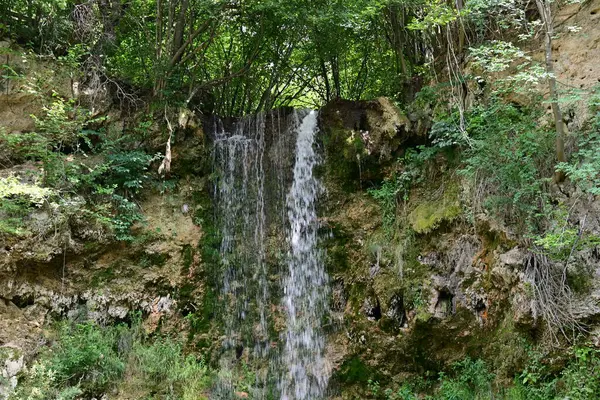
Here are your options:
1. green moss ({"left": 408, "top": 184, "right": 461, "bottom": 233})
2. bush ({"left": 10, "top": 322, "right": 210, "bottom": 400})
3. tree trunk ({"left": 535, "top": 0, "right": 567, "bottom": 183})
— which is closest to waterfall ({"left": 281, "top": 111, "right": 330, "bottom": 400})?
bush ({"left": 10, "top": 322, "right": 210, "bottom": 400})

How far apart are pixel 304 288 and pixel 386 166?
2.70m

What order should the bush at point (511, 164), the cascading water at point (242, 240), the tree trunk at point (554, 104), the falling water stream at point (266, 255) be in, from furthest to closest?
the cascading water at point (242, 240) < the falling water stream at point (266, 255) < the bush at point (511, 164) < the tree trunk at point (554, 104)

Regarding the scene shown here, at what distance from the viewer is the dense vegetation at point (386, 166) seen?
5.54 m

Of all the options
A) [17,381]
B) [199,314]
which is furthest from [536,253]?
[17,381]

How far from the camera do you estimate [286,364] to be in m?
7.46

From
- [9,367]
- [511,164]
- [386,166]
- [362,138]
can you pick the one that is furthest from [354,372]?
[9,367]

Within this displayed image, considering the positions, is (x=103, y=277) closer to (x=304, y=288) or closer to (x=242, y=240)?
(x=242, y=240)

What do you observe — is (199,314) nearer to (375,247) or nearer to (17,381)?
(17,381)

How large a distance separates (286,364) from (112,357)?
8.97 feet

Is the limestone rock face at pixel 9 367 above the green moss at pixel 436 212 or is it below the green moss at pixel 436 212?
below

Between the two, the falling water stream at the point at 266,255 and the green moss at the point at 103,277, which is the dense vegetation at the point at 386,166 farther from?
the falling water stream at the point at 266,255

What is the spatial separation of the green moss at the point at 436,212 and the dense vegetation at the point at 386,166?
4cm

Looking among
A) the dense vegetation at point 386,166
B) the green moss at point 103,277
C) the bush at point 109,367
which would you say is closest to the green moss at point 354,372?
the dense vegetation at point 386,166

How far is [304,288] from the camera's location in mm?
8000
